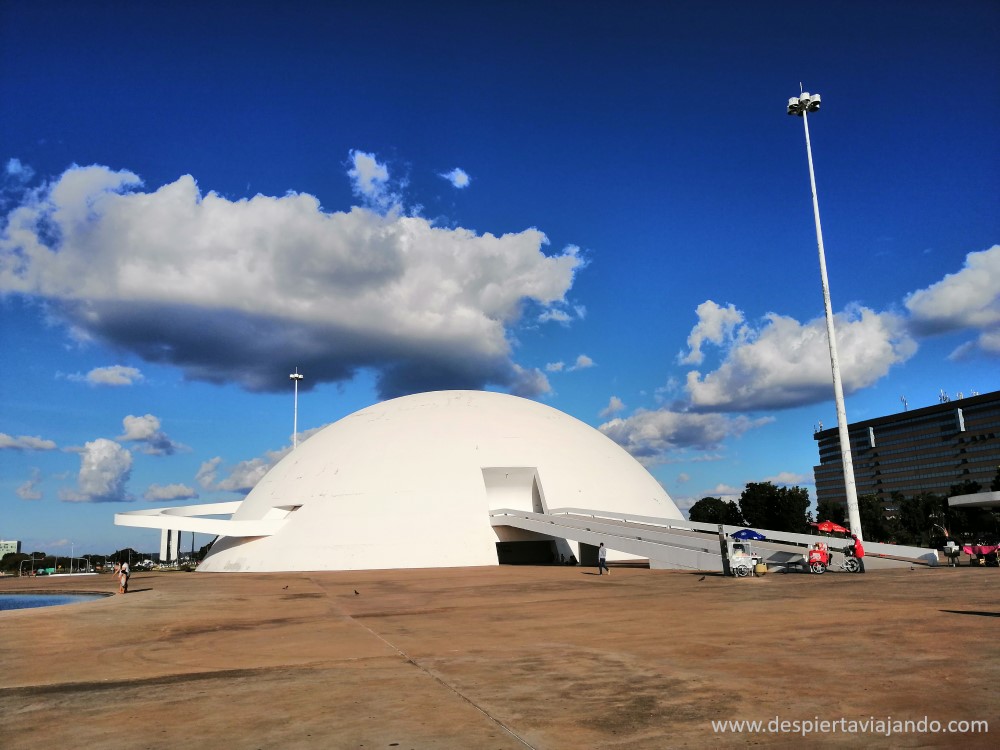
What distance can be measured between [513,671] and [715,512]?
85.9 m

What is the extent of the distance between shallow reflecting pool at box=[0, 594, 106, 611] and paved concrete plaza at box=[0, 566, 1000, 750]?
10707mm

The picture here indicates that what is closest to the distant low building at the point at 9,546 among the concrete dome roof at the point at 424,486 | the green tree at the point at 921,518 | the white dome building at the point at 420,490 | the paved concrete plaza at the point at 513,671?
the white dome building at the point at 420,490

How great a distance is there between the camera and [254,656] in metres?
9.34

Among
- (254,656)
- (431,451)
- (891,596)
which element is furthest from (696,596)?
(431,451)

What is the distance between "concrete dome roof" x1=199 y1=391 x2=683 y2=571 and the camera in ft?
106

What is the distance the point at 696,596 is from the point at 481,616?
209 inches

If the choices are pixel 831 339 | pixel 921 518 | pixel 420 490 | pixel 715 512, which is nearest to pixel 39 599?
pixel 420 490

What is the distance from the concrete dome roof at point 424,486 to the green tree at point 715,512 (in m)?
44.8

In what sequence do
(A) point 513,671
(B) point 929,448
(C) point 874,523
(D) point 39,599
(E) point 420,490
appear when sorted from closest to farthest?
(A) point 513,671, (D) point 39,599, (E) point 420,490, (C) point 874,523, (B) point 929,448

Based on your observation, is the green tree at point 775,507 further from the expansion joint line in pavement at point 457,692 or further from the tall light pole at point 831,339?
the expansion joint line in pavement at point 457,692

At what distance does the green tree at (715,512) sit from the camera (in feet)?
268

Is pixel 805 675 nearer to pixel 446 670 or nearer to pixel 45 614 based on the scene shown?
pixel 446 670

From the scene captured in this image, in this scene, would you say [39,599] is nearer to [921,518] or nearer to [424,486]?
[424,486]

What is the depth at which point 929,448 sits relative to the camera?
529ft
